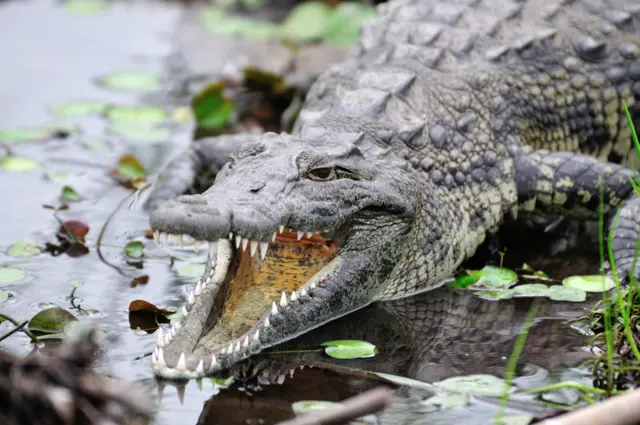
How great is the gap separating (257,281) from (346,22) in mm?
5656

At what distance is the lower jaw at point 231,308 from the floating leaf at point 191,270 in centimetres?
59

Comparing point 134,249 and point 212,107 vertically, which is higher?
point 212,107

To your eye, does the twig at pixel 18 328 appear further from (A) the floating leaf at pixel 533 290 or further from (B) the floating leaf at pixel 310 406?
(A) the floating leaf at pixel 533 290

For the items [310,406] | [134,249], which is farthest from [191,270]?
[310,406]

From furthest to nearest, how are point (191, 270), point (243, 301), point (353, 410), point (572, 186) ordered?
point (572, 186) < point (191, 270) < point (243, 301) < point (353, 410)

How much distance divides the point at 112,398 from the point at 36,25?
8.25 meters

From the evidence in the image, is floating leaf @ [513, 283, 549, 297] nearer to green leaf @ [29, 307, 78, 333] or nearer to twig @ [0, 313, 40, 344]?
green leaf @ [29, 307, 78, 333]

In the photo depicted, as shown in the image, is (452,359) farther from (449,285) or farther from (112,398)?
(112,398)

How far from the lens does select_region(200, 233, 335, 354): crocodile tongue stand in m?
3.96

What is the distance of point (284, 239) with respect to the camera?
4383mm

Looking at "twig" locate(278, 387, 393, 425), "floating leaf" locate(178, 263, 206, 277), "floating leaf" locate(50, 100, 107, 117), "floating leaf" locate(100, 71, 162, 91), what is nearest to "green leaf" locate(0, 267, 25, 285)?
"floating leaf" locate(178, 263, 206, 277)

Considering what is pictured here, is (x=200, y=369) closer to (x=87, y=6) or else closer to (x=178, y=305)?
(x=178, y=305)

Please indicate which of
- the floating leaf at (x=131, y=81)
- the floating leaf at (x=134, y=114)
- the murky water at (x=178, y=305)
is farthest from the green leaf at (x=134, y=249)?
the floating leaf at (x=131, y=81)

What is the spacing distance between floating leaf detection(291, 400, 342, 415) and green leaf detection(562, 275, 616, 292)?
68.6 inches
